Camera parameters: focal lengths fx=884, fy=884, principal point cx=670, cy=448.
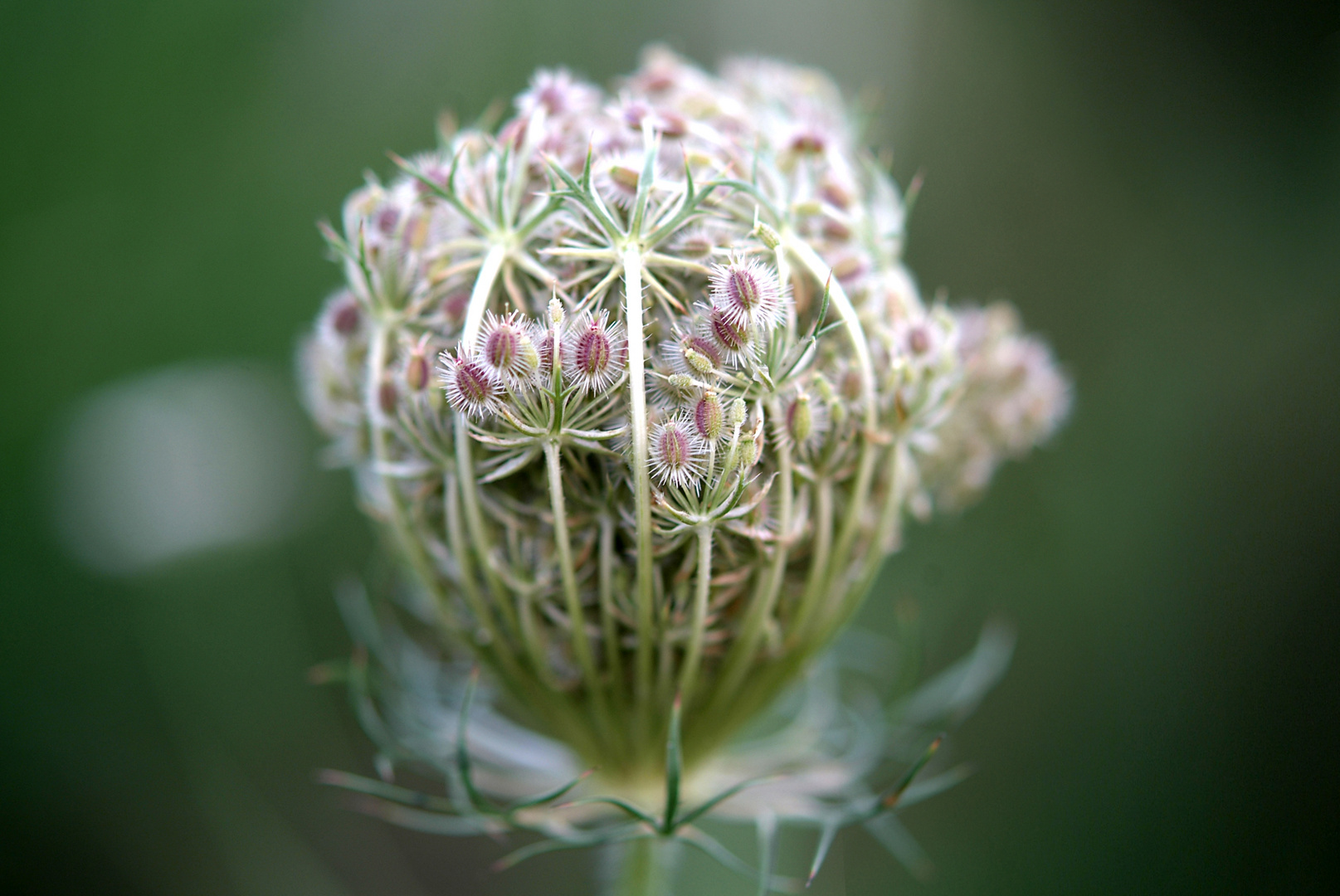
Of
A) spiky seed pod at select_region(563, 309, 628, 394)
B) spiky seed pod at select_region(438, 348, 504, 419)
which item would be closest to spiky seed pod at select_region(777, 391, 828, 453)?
spiky seed pod at select_region(563, 309, 628, 394)

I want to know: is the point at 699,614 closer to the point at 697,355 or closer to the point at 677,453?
the point at 677,453

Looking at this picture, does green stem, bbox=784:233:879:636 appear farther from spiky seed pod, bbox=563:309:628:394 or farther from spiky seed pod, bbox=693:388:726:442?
spiky seed pod, bbox=563:309:628:394

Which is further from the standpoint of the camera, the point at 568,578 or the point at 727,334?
the point at 568,578

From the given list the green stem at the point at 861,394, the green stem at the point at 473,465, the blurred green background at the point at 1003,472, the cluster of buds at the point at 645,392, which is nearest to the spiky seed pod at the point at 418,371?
the cluster of buds at the point at 645,392

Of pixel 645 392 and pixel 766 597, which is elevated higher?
pixel 645 392

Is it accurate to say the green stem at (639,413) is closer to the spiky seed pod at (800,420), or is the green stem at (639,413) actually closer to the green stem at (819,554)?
the spiky seed pod at (800,420)

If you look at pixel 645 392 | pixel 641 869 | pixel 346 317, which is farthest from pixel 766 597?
pixel 346 317

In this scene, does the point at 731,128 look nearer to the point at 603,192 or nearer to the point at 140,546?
the point at 603,192

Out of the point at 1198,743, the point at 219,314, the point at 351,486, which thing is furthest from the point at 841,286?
the point at 219,314
